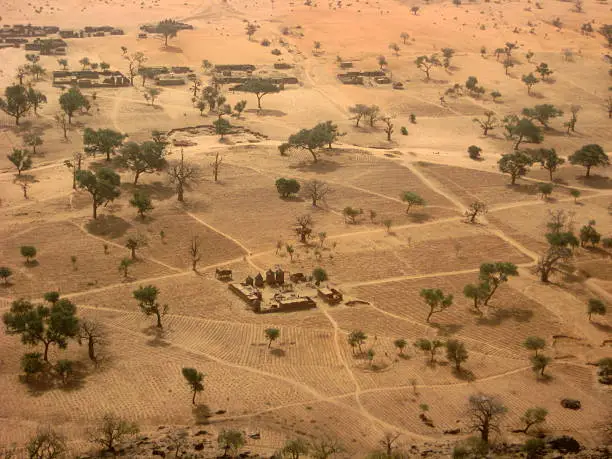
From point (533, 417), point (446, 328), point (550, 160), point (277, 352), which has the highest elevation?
point (550, 160)

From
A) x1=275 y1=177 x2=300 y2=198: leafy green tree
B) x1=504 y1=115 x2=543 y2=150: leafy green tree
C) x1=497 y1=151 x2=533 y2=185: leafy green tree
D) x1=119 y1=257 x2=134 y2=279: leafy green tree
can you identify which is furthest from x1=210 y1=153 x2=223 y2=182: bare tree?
x1=504 y1=115 x2=543 y2=150: leafy green tree

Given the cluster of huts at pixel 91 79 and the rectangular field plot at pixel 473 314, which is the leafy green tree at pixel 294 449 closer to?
the rectangular field plot at pixel 473 314

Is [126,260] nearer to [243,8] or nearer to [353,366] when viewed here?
[353,366]

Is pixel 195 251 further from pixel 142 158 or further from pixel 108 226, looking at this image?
pixel 142 158

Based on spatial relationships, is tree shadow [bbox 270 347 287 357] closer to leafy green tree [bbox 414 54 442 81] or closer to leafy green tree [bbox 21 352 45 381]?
leafy green tree [bbox 21 352 45 381]

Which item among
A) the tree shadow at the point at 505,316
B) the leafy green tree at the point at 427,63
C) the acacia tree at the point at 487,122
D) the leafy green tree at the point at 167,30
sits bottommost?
the tree shadow at the point at 505,316

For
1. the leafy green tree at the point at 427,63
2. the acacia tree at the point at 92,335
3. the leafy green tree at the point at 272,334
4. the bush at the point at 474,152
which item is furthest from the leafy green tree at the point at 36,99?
the leafy green tree at the point at 427,63

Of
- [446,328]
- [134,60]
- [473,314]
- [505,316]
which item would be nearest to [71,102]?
[134,60]
